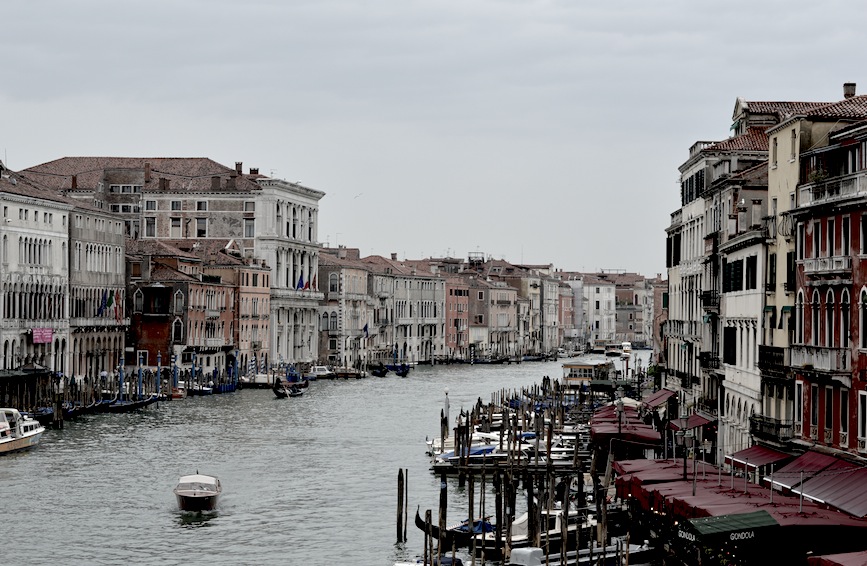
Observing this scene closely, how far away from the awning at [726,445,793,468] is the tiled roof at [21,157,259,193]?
149 ft

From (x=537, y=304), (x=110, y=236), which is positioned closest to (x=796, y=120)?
(x=110, y=236)

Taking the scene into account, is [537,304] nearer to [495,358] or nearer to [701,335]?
[495,358]

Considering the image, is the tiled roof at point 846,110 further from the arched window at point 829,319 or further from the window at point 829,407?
the window at point 829,407

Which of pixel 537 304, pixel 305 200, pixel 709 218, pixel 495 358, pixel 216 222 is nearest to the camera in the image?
pixel 709 218

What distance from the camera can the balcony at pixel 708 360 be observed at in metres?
24.2

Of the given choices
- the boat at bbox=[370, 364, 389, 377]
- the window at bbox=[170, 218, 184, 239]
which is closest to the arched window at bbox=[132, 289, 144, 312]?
the window at bbox=[170, 218, 184, 239]

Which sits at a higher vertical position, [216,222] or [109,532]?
[216,222]

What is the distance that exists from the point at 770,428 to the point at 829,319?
1972 millimetres

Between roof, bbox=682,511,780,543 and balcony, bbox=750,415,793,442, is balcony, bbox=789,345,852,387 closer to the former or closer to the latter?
balcony, bbox=750,415,793,442

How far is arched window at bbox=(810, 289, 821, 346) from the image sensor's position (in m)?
17.2

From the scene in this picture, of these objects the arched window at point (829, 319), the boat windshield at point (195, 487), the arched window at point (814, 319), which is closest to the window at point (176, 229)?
the boat windshield at point (195, 487)

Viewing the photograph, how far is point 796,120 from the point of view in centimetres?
1809

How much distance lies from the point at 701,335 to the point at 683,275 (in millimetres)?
3060

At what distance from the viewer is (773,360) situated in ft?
61.4
